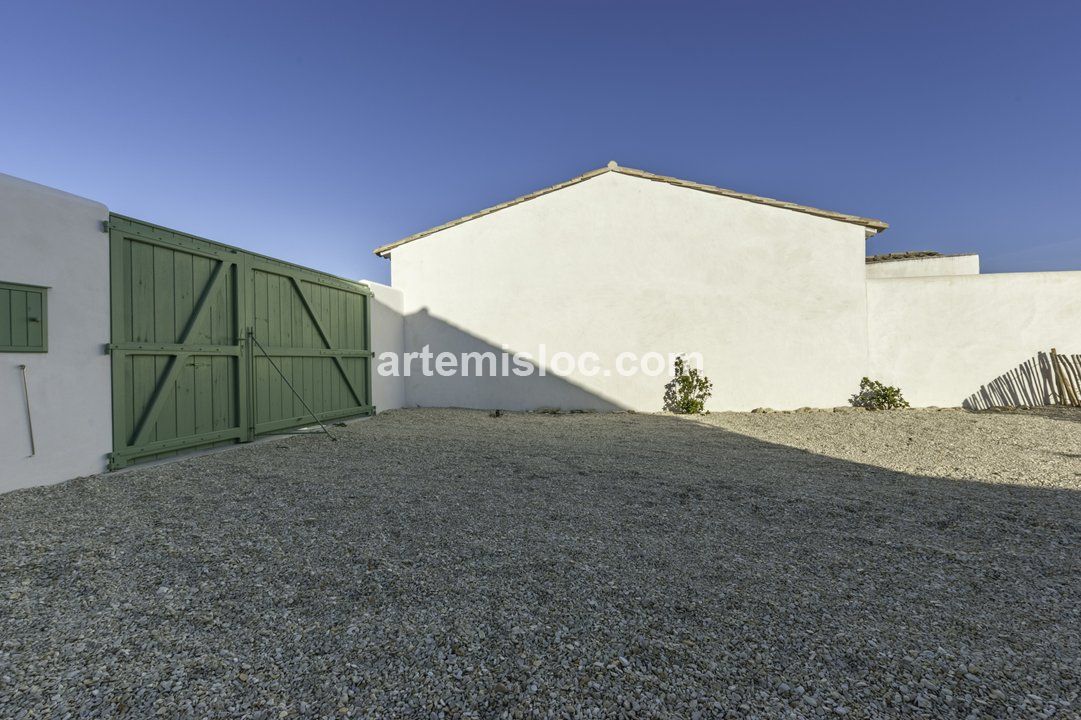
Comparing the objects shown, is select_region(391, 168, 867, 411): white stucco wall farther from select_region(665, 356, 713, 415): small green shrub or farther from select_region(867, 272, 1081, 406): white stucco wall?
select_region(867, 272, 1081, 406): white stucco wall

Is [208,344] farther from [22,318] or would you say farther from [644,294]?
[644,294]

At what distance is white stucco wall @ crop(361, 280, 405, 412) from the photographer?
8195mm

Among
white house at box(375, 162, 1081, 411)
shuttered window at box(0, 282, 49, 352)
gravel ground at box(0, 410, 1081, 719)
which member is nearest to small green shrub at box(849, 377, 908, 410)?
white house at box(375, 162, 1081, 411)

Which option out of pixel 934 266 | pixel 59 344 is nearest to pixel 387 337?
pixel 59 344

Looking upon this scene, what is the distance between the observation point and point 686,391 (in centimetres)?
812

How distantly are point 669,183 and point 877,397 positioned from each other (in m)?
5.26

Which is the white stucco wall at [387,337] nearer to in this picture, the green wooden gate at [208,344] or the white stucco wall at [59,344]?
the green wooden gate at [208,344]

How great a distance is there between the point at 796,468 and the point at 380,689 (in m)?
4.06

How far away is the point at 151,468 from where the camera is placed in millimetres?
4000

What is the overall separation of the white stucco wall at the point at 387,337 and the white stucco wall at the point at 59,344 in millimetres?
4274

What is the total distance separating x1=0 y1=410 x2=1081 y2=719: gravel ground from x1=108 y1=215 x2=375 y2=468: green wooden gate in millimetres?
752

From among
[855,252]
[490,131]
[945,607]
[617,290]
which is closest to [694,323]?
[617,290]

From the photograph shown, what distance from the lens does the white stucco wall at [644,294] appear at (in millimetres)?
7871

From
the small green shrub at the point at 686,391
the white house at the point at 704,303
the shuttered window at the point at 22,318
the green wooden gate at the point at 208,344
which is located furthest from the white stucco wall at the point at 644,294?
the shuttered window at the point at 22,318
